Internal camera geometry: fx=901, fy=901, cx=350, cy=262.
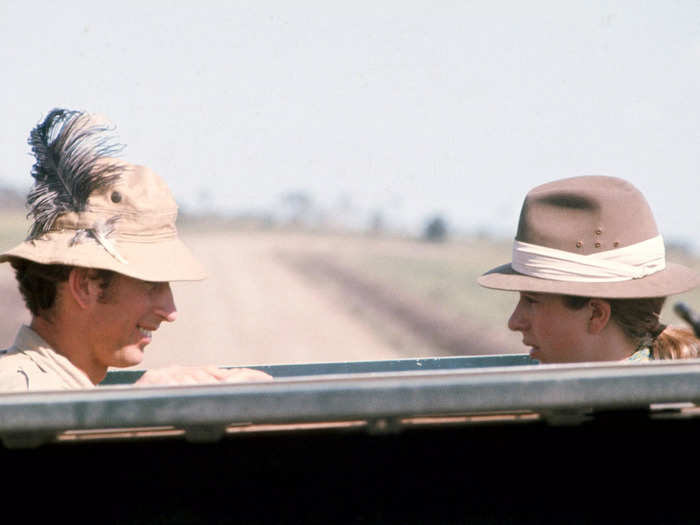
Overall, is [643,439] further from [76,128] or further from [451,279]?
[451,279]

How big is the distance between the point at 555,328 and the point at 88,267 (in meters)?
1.19

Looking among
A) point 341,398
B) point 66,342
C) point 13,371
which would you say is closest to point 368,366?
point 66,342

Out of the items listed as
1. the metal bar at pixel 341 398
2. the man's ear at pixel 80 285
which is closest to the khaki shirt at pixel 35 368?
the man's ear at pixel 80 285

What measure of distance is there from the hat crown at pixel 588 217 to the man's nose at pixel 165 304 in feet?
3.14

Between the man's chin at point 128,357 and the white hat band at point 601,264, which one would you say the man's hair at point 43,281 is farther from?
the white hat band at point 601,264

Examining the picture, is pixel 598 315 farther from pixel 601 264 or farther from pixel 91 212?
pixel 91 212

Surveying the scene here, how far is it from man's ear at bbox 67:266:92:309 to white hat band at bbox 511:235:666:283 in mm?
1127

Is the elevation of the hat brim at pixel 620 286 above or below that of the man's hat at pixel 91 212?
below

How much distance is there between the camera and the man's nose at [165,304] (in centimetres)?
226

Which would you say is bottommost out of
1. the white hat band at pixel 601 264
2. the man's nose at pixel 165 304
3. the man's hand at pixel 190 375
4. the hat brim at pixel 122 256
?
the man's hand at pixel 190 375

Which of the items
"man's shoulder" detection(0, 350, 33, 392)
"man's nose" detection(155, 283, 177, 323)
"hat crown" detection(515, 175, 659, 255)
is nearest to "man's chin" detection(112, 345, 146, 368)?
"man's nose" detection(155, 283, 177, 323)

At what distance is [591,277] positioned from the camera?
2281 millimetres

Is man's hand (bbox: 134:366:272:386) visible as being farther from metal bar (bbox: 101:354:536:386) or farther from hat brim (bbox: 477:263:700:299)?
hat brim (bbox: 477:263:700:299)

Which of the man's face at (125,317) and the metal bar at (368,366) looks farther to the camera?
the metal bar at (368,366)
